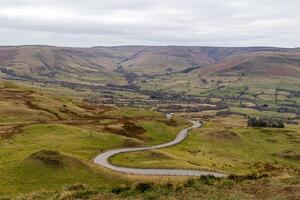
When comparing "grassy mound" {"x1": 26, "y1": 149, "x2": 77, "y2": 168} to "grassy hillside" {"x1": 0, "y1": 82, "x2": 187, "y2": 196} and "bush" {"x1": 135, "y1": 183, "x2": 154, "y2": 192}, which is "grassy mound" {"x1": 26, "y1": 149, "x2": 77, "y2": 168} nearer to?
"grassy hillside" {"x1": 0, "y1": 82, "x2": 187, "y2": 196}

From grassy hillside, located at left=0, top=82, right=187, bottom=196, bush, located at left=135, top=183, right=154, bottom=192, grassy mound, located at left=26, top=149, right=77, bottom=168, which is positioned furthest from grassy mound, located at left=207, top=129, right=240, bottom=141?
bush, located at left=135, top=183, right=154, bottom=192

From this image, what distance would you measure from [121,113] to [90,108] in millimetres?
15266

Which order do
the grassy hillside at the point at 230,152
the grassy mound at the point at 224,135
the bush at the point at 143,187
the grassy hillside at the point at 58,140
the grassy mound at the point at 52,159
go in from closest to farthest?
the bush at the point at 143,187 < the grassy hillside at the point at 58,140 < the grassy mound at the point at 52,159 < the grassy hillside at the point at 230,152 < the grassy mound at the point at 224,135

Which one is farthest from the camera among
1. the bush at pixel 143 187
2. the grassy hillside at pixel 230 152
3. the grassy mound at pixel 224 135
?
the grassy mound at pixel 224 135

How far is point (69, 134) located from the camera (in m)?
119

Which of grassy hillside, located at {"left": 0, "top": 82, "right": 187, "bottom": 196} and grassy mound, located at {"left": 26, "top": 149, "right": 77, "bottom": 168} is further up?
grassy mound, located at {"left": 26, "top": 149, "right": 77, "bottom": 168}

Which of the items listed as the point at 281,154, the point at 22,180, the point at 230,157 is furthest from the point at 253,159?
Answer: the point at 22,180

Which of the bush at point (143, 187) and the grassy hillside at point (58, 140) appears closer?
the bush at point (143, 187)

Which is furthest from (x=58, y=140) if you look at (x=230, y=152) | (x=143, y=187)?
(x=143, y=187)

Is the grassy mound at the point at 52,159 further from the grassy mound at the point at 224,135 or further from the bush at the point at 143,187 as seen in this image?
the grassy mound at the point at 224,135

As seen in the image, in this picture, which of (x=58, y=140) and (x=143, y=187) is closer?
(x=143, y=187)

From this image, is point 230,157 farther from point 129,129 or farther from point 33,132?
point 33,132

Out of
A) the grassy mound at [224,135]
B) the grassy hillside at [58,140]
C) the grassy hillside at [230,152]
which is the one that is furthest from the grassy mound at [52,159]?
the grassy mound at [224,135]

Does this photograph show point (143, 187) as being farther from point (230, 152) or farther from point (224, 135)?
point (224, 135)
